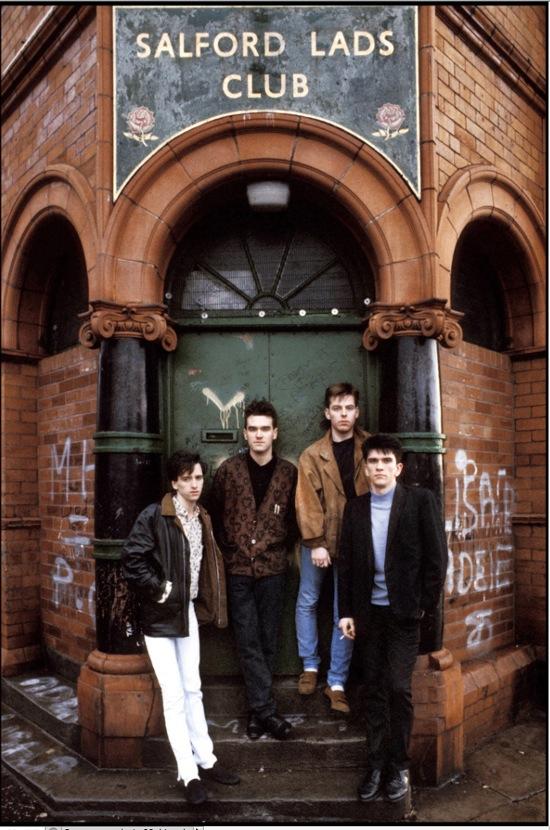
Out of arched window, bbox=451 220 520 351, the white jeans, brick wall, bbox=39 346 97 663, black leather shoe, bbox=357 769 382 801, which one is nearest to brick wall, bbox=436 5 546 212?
arched window, bbox=451 220 520 351

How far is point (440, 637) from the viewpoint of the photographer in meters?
4.30

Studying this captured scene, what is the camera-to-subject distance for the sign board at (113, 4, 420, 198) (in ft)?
14.4

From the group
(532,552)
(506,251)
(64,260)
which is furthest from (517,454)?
(64,260)

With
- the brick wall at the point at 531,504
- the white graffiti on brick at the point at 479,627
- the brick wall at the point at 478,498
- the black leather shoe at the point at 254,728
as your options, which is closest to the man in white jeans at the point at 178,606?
the black leather shoe at the point at 254,728

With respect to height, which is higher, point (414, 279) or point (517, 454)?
point (414, 279)

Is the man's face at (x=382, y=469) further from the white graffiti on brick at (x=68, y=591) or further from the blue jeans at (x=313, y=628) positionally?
the white graffiti on brick at (x=68, y=591)

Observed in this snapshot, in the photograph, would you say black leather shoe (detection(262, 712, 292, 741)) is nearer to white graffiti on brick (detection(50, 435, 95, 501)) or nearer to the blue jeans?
the blue jeans

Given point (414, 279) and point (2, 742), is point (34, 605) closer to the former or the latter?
point (2, 742)

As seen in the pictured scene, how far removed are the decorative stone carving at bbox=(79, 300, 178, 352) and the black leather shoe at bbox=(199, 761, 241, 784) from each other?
106 inches

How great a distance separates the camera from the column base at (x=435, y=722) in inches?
161

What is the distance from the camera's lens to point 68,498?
5.31m

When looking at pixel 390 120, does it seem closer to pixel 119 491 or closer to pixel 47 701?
pixel 119 491

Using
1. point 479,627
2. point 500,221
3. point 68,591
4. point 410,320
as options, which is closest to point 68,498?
point 68,591

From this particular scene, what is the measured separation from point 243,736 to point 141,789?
2.19 ft
